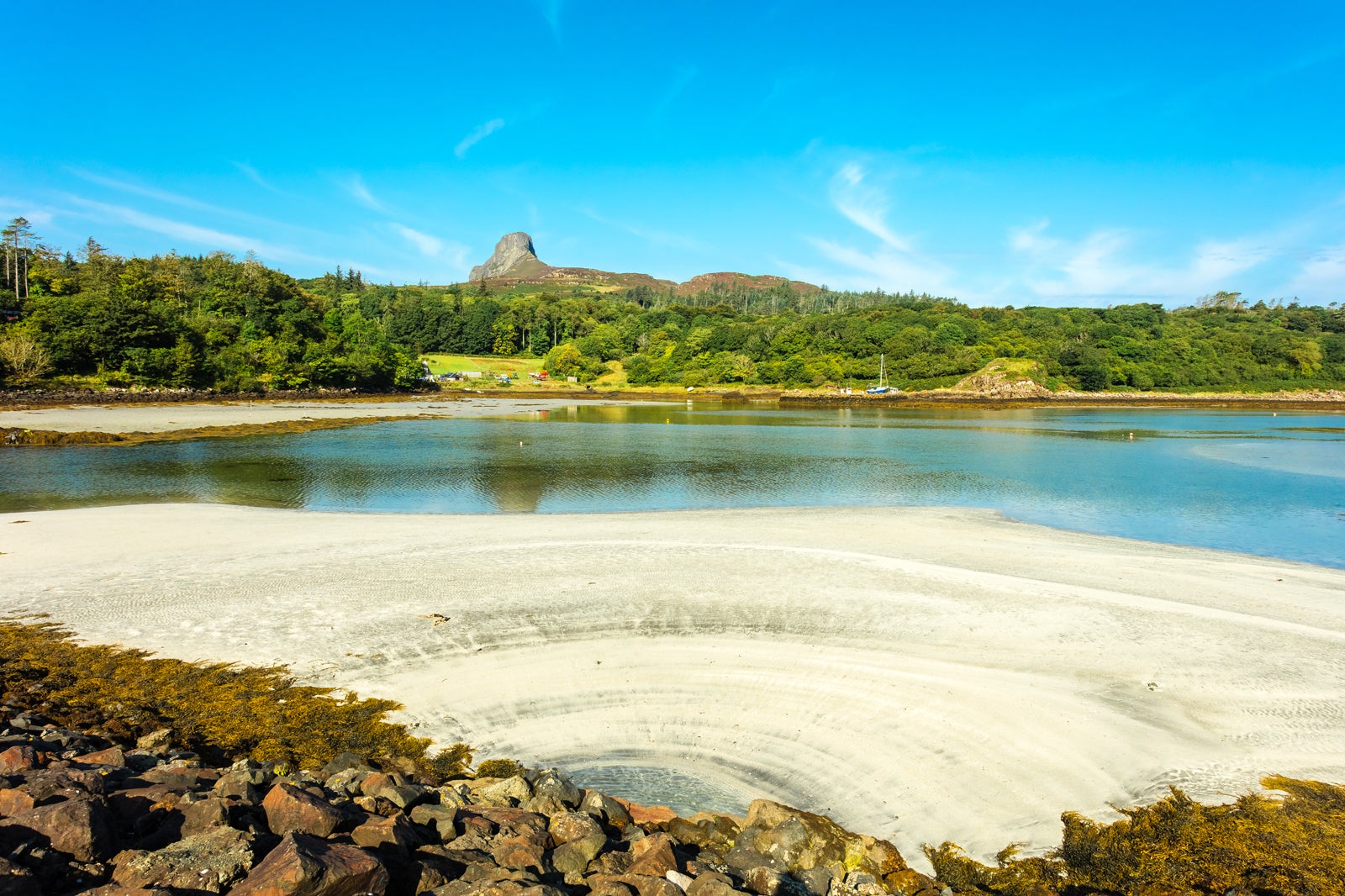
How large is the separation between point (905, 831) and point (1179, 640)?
596cm

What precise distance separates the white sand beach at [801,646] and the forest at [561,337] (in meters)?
61.5

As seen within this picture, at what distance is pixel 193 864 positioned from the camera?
11.8 ft

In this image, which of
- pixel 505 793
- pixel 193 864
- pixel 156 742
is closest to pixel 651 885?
pixel 505 793

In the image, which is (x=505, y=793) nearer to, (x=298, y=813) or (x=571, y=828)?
(x=571, y=828)

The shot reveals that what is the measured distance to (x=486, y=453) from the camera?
31328 millimetres

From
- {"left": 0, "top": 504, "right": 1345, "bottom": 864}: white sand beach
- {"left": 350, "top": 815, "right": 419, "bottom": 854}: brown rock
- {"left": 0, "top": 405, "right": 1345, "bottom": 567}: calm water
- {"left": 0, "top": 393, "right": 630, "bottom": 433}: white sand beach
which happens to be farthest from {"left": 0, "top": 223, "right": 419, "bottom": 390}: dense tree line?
{"left": 350, "top": 815, "right": 419, "bottom": 854}: brown rock

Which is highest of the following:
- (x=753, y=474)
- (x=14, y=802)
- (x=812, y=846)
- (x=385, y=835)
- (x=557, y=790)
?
(x=14, y=802)

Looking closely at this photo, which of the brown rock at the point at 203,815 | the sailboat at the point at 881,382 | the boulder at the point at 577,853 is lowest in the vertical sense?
the boulder at the point at 577,853

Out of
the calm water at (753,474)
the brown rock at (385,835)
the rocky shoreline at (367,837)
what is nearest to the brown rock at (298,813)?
the rocky shoreline at (367,837)

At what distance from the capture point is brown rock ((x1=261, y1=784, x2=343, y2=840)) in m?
4.05

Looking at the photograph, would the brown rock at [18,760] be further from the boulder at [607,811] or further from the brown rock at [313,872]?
the boulder at [607,811]

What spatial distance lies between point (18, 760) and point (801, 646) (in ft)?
23.3

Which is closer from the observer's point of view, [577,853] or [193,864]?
[193,864]

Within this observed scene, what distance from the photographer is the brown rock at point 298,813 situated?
405cm
